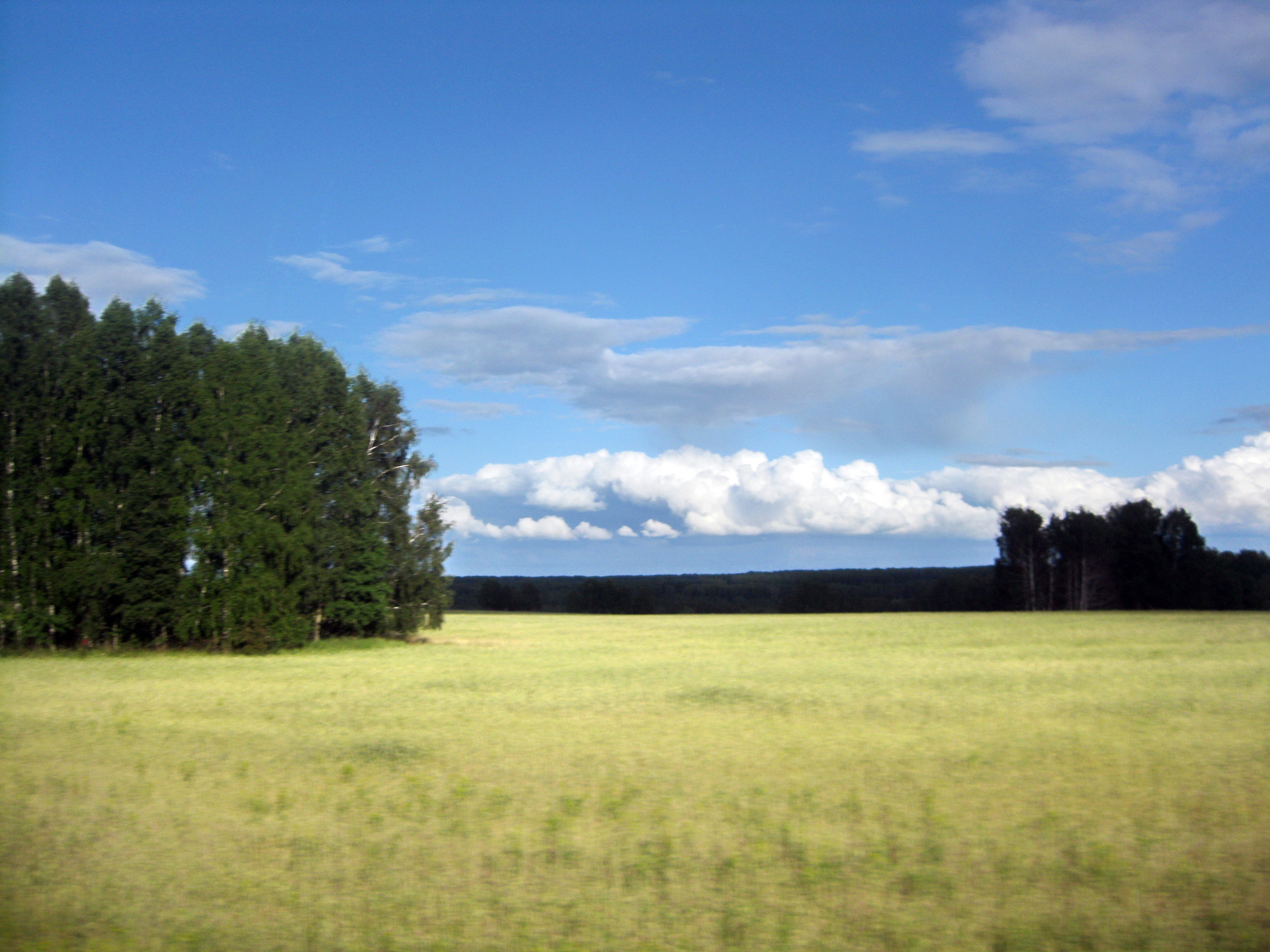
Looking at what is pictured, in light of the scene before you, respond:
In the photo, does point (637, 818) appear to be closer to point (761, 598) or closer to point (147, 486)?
point (147, 486)

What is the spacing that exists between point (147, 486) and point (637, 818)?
28.0 m

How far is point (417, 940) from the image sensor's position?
21.8 feet

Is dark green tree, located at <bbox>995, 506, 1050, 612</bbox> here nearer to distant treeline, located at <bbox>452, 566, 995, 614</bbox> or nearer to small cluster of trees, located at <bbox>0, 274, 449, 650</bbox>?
distant treeline, located at <bbox>452, 566, 995, 614</bbox>

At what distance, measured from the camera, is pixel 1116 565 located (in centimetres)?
7788

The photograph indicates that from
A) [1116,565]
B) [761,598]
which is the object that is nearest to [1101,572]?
[1116,565]

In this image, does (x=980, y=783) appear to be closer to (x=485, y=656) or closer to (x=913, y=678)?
(x=913, y=678)

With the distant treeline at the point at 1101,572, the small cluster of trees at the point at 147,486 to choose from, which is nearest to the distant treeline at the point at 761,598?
the distant treeline at the point at 1101,572

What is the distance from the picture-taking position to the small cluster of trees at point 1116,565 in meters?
75.9

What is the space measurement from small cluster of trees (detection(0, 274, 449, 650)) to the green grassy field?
1072 cm

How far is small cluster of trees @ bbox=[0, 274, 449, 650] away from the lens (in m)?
31.8

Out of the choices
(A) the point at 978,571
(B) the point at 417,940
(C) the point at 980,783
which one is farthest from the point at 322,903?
(A) the point at 978,571

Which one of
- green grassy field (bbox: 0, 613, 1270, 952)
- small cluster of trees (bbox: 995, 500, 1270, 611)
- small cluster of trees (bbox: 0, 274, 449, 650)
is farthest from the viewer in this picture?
small cluster of trees (bbox: 995, 500, 1270, 611)

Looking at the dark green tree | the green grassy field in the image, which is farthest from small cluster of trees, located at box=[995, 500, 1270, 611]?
the green grassy field

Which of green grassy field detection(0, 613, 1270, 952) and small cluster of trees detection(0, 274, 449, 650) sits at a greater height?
small cluster of trees detection(0, 274, 449, 650)
